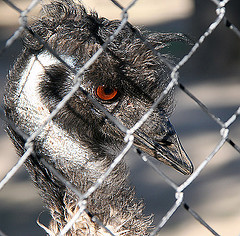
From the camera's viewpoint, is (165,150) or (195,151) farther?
(195,151)

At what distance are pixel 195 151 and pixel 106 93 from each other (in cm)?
270

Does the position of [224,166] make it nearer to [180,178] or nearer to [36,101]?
[180,178]

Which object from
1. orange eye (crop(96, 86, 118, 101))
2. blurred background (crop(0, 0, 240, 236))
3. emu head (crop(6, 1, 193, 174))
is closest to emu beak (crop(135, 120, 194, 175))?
emu head (crop(6, 1, 193, 174))

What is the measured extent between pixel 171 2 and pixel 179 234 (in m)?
4.91

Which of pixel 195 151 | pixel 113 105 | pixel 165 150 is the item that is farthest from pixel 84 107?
pixel 195 151

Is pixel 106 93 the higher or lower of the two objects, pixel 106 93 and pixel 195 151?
the lower

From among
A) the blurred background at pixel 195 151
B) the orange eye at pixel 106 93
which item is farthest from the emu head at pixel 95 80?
the blurred background at pixel 195 151

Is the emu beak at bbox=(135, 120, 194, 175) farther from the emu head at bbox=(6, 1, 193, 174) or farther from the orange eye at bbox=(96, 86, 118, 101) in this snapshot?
the orange eye at bbox=(96, 86, 118, 101)

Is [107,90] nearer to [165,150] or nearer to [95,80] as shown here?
[95,80]

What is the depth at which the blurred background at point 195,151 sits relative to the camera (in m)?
3.75

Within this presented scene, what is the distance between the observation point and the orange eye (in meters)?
1.89

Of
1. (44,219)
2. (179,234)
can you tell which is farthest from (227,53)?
(44,219)

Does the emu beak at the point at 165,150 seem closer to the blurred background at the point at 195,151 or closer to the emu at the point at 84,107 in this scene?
the emu at the point at 84,107

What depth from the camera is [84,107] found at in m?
1.98
